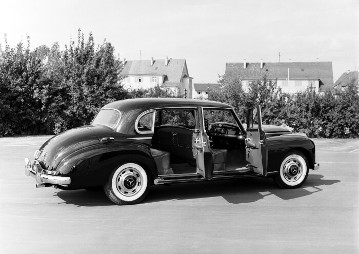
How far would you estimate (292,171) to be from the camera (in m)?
8.45

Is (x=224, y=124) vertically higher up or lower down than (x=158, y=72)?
lower down

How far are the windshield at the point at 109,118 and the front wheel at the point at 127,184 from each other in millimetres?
836

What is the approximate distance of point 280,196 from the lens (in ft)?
25.5

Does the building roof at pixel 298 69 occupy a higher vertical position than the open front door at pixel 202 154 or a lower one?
higher

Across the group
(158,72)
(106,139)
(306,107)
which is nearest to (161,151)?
(106,139)

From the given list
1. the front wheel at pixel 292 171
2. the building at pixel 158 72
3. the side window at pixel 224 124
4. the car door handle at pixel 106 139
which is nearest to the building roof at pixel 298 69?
the building at pixel 158 72

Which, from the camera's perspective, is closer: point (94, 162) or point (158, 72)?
point (94, 162)

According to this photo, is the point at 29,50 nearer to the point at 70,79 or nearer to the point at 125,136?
the point at 70,79

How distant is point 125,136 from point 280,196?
2813 mm

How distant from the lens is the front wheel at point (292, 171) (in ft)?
27.6

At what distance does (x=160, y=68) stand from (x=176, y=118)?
8601cm

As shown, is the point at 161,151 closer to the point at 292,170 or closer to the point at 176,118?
the point at 176,118

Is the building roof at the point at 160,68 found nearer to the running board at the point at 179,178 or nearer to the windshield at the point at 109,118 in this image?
the windshield at the point at 109,118

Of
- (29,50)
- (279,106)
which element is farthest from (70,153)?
(29,50)
